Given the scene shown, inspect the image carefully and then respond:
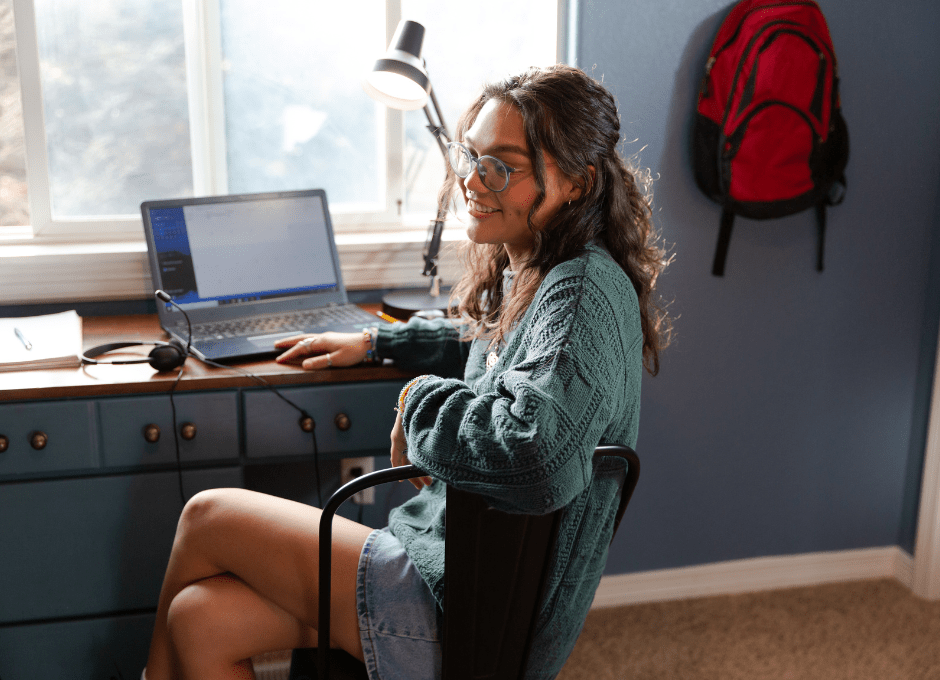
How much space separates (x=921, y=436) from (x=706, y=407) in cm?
66

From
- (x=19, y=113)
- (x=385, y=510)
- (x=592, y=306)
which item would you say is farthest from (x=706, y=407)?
(x=19, y=113)

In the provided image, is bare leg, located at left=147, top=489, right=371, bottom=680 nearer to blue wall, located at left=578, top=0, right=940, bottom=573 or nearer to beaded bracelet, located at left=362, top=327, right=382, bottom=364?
beaded bracelet, located at left=362, top=327, right=382, bottom=364

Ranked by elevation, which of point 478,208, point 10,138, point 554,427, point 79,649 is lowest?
point 79,649

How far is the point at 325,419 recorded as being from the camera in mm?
1612

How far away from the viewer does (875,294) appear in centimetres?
219

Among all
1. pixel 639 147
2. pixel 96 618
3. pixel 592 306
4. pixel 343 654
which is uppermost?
pixel 639 147

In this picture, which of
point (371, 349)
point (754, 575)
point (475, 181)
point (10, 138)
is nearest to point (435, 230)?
point (371, 349)

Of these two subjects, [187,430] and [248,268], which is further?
[248,268]

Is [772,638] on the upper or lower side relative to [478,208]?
lower

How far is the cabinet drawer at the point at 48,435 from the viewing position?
1.46 metres

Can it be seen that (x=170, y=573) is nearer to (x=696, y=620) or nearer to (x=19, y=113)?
(x=19, y=113)

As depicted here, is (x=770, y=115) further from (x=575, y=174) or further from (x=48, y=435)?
(x=48, y=435)

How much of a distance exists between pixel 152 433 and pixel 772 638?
5.24ft

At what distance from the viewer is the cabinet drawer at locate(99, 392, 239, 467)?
1508 mm
